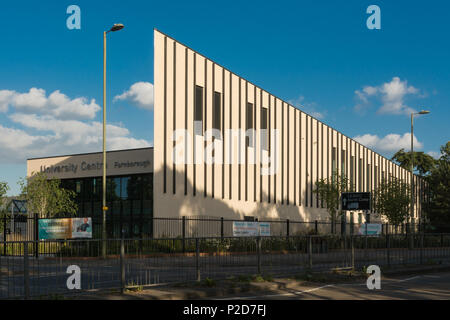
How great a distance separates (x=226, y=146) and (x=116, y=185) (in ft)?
29.6

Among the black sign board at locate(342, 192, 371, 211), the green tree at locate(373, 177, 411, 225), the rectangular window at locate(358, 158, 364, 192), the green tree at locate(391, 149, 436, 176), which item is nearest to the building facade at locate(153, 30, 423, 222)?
the green tree at locate(373, 177, 411, 225)

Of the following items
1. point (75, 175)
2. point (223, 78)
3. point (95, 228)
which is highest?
point (223, 78)

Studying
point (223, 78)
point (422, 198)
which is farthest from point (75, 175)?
point (422, 198)

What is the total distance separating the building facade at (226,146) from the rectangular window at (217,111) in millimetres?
69

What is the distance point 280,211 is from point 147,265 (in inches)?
1326

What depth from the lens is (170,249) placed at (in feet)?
44.0

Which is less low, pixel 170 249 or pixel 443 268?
pixel 170 249

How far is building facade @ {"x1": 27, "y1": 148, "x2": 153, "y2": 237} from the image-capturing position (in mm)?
39000

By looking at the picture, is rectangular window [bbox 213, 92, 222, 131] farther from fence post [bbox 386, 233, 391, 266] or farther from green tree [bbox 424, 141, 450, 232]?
green tree [bbox 424, 141, 450, 232]

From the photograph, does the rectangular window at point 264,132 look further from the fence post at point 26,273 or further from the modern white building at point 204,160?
the fence post at point 26,273

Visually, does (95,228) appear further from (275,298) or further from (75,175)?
(275,298)

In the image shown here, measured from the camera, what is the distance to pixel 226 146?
128 feet

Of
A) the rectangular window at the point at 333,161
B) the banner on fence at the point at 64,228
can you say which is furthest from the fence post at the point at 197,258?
the rectangular window at the point at 333,161
